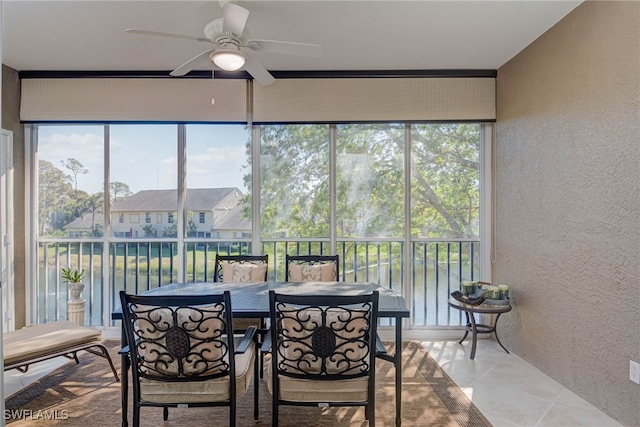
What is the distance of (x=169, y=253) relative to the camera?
155 inches

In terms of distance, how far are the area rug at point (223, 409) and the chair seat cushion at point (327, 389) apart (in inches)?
19.5

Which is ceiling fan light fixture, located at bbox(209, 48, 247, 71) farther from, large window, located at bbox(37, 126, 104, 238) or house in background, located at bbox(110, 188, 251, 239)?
large window, located at bbox(37, 126, 104, 238)

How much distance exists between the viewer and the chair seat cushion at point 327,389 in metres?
1.90

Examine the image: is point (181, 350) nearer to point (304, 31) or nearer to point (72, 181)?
point (304, 31)

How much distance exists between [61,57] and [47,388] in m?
2.87

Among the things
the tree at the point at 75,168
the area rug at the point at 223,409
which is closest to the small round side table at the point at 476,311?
the area rug at the point at 223,409

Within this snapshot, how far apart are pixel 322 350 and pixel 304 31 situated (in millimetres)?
2414

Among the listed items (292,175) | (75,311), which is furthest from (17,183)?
(292,175)

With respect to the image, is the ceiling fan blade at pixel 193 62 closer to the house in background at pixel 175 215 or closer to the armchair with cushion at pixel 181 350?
the house in background at pixel 175 215

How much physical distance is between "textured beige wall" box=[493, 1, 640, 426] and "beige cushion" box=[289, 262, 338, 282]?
68.2 inches

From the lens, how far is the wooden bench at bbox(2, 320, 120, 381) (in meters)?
2.44

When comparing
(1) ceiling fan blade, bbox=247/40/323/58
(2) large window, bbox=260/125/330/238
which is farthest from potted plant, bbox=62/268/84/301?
(1) ceiling fan blade, bbox=247/40/323/58

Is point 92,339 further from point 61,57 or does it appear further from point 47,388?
point 61,57

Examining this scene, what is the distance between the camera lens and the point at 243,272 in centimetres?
308
